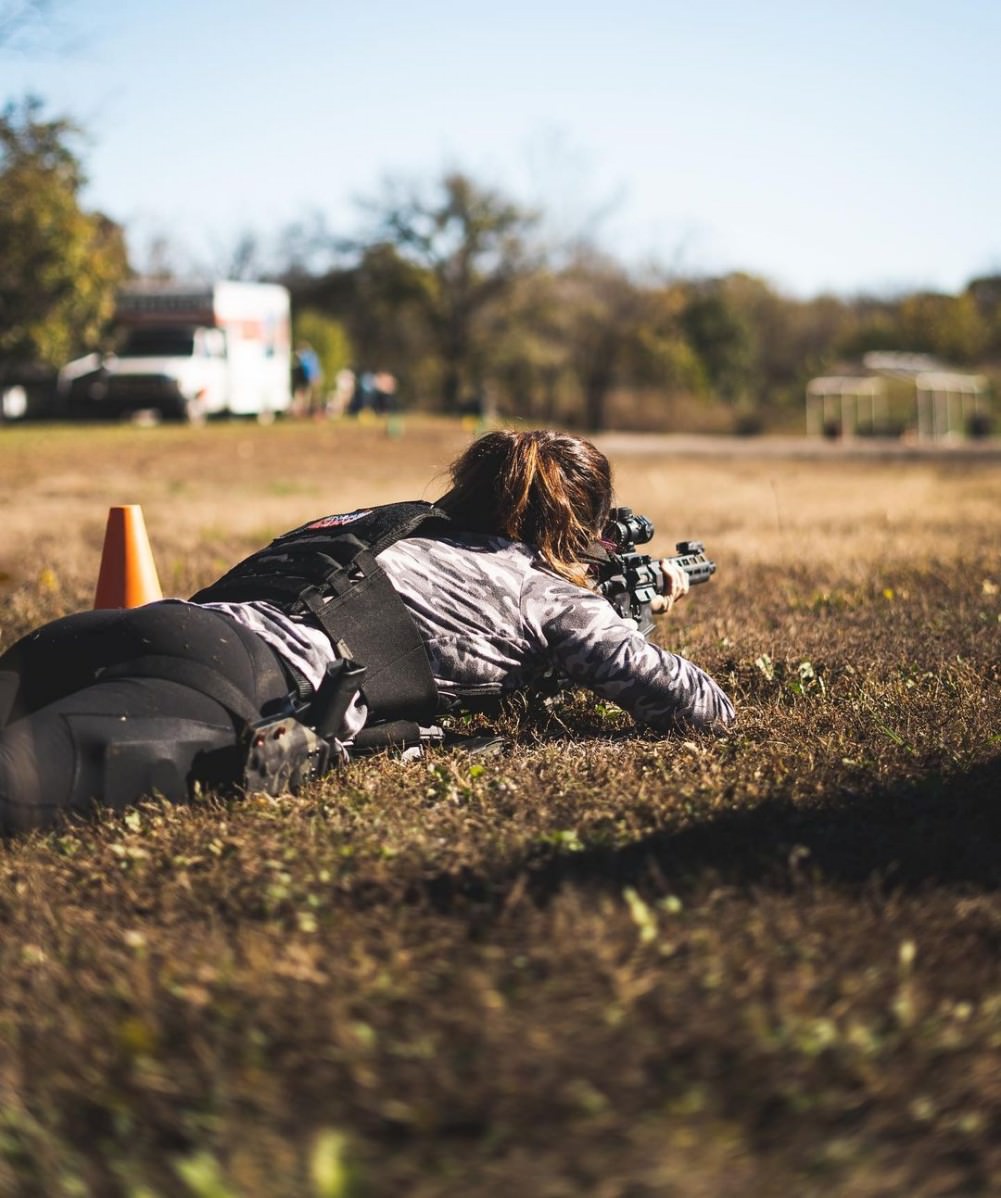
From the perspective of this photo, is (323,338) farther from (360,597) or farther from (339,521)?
(360,597)

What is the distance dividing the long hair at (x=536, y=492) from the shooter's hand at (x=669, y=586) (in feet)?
1.81

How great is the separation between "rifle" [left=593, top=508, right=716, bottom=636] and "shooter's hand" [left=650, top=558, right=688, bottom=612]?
0.06 ft

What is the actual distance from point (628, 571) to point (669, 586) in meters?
0.27

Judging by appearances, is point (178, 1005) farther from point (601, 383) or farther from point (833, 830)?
point (601, 383)

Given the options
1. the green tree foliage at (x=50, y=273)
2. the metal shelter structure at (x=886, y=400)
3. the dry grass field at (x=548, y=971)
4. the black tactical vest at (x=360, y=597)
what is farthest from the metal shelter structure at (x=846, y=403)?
the dry grass field at (x=548, y=971)

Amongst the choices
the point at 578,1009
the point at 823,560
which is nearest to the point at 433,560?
the point at 578,1009

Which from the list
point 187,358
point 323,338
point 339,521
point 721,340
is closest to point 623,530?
point 339,521

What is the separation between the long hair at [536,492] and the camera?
440 centimetres

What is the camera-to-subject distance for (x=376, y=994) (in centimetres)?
244

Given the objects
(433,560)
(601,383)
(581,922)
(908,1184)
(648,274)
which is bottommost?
(908,1184)

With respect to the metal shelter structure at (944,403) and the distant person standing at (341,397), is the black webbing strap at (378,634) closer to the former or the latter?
the distant person standing at (341,397)

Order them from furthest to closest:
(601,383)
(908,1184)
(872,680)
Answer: (601,383)
(872,680)
(908,1184)

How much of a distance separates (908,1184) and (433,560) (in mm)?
2582

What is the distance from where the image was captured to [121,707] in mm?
3549
